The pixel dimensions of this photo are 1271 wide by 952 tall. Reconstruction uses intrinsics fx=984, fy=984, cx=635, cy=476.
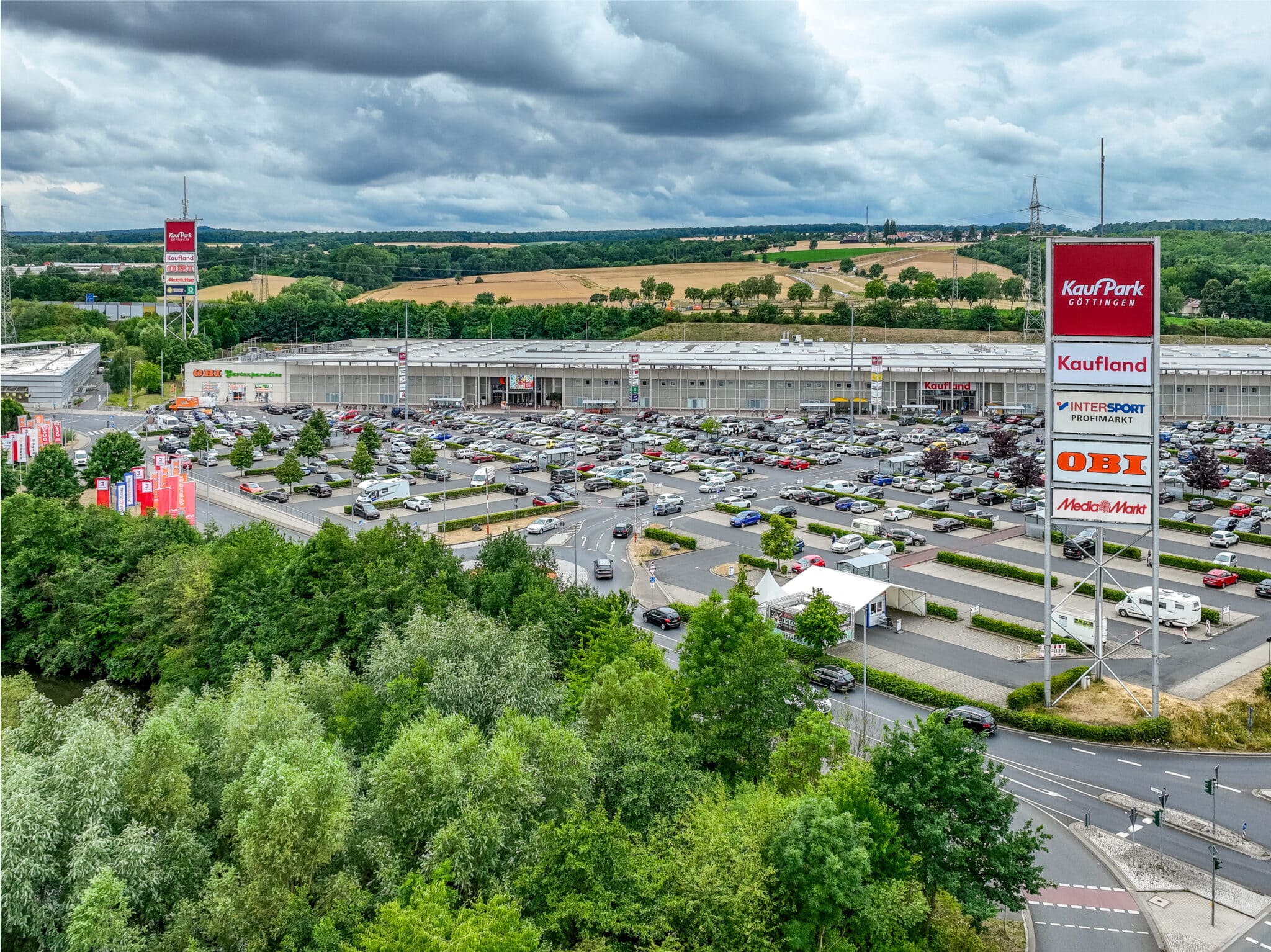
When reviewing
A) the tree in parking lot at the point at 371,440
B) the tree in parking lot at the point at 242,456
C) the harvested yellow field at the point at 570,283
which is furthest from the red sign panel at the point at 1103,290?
the harvested yellow field at the point at 570,283

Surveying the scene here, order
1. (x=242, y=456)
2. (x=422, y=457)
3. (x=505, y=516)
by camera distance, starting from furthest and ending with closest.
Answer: (x=422, y=457)
(x=242, y=456)
(x=505, y=516)

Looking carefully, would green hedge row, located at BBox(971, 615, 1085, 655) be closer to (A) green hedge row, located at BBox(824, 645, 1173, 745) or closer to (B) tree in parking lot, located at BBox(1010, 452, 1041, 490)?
(A) green hedge row, located at BBox(824, 645, 1173, 745)

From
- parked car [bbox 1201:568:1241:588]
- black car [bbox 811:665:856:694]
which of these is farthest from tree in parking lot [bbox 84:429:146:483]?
parked car [bbox 1201:568:1241:588]

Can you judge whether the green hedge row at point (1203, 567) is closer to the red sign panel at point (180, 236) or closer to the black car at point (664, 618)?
the black car at point (664, 618)

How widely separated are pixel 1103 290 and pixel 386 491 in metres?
43.4

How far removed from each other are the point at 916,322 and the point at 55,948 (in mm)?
128515

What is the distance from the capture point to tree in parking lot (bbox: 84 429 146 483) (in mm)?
62812

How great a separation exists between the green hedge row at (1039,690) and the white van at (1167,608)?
23.2 feet

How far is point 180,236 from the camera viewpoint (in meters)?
116

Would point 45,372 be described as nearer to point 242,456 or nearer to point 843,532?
point 242,456

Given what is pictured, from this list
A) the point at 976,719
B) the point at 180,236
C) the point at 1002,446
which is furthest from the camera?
the point at 180,236

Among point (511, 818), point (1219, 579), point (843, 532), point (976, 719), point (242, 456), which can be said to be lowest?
point (976, 719)

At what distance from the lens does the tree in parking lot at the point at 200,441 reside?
237 feet

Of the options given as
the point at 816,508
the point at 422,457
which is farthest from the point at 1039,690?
the point at 422,457
